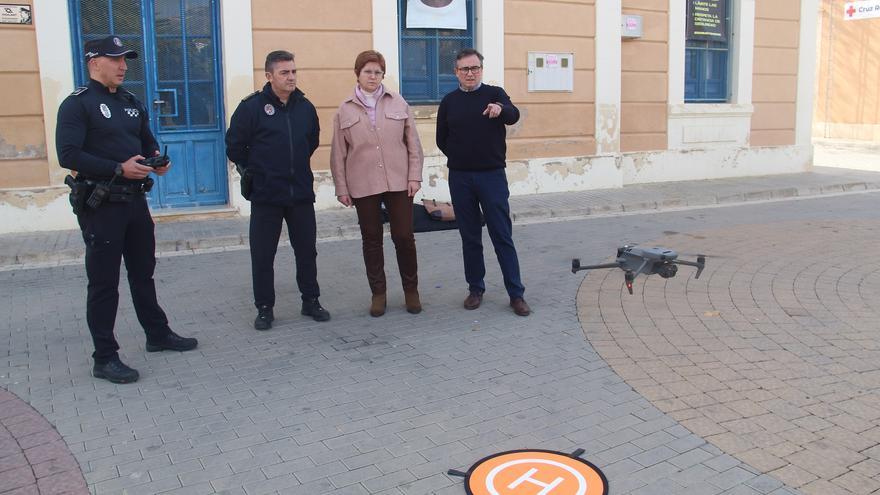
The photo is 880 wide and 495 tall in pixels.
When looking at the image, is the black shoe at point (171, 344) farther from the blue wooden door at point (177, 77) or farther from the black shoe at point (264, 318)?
the blue wooden door at point (177, 77)

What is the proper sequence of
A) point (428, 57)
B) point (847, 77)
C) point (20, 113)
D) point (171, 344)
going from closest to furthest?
point (171, 344) → point (20, 113) → point (428, 57) → point (847, 77)

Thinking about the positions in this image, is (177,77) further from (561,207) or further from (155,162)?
(155,162)

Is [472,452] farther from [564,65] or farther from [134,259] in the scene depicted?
[564,65]

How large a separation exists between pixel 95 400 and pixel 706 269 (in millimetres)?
5300

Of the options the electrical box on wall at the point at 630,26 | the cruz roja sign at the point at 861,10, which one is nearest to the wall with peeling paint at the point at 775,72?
the electrical box on wall at the point at 630,26

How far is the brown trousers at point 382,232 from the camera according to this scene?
6.14 metres

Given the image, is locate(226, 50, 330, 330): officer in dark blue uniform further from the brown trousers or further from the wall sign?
the wall sign

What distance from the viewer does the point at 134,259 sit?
16.8ft

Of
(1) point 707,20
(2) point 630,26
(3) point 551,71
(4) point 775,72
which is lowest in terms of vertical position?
(3) point 551,71

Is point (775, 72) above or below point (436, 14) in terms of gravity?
below

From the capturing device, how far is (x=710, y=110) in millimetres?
14195

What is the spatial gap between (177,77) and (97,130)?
5773mm

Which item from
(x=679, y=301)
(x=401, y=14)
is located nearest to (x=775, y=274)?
(x=679, y=301)

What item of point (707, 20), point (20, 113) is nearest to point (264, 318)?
point (20, 113)
